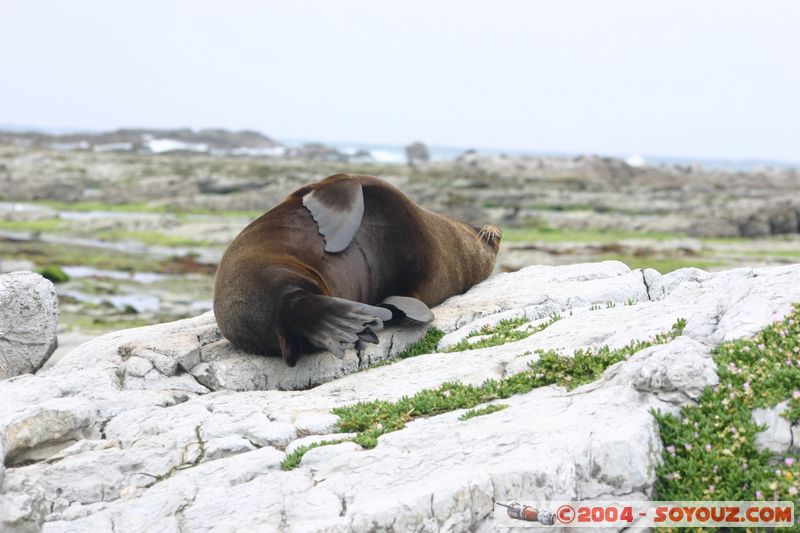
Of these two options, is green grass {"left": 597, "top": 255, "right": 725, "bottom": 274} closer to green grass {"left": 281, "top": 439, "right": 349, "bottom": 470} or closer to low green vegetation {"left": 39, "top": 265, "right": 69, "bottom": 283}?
low green vegetation {"left": 39, "top": 265, "right": 69, "bottom": 283}

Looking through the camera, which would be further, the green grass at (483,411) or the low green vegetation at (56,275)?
the low green vegetation at (56,275)

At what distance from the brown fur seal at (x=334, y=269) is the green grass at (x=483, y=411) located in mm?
1818

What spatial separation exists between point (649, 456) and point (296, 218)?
5.02 meters

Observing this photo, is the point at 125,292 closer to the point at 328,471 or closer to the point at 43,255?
the point at 43,255

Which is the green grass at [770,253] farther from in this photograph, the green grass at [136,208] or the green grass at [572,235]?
the green grass at [136,208]

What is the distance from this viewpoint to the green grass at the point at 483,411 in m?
5.88

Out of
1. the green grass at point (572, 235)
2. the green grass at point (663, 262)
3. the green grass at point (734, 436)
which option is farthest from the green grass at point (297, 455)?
the green grass at point (572, 235)

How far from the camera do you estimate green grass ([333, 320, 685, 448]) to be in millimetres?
6148

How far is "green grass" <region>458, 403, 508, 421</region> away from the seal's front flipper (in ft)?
8.34

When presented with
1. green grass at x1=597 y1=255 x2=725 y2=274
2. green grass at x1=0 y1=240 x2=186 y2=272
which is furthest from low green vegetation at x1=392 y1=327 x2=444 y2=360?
green grass at x1=0 y1=240 x2=186 y2=272

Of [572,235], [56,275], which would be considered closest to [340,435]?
[56,275]

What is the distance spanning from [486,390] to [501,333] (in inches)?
65.4

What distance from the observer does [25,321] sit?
888cm

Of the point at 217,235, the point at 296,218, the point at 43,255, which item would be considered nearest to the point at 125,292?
the point at 43,255
